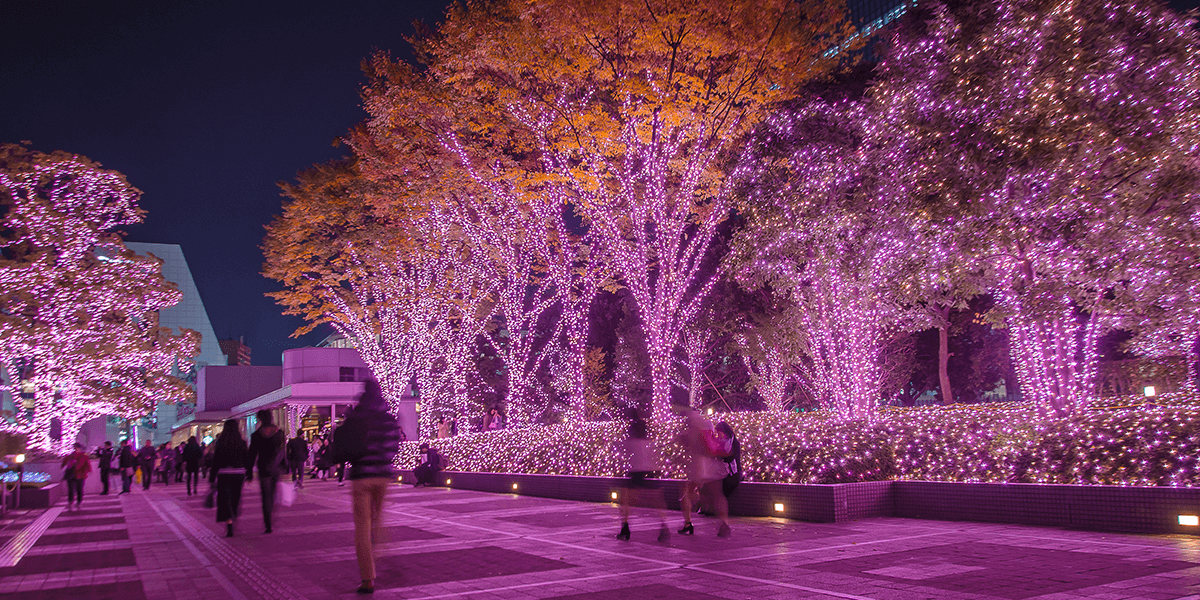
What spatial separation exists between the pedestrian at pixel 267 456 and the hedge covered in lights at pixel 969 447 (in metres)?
6.31

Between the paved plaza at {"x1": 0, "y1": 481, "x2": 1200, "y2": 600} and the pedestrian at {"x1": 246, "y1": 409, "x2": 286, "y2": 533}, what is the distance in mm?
457

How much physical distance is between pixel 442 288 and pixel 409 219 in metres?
2.71

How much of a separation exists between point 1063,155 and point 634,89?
7092 millimetres

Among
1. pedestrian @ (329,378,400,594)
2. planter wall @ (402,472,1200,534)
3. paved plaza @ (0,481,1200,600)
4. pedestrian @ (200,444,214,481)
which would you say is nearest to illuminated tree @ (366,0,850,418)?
planter wall @ (402,472,1200,534)

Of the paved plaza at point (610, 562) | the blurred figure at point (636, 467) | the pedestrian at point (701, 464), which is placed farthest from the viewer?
the pedestrian at point (701, 464)

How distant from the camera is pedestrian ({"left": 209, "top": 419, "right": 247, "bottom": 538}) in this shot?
11156 mm

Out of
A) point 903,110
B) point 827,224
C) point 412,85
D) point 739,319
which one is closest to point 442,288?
point 412,85

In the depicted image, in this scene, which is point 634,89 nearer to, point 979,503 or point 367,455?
point 979,503

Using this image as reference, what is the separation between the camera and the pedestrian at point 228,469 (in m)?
11.2

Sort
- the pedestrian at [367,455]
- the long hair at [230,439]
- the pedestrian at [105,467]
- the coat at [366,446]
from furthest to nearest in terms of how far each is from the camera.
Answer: the pedestrian at [105,467]
the long hair at [230,439]
the coat at [366,446]
the pedestrian at [367,455]

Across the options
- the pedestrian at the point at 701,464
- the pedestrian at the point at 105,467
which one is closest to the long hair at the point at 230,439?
the pedestrian at the point at 701,464

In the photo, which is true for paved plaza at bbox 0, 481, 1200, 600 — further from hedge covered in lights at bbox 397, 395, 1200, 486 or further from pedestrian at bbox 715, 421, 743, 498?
hedge covered in lights at bbox 397, 395, 1200, 486

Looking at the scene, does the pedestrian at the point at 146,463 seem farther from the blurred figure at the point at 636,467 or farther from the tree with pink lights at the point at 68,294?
the blurred figure at the point at 636,467

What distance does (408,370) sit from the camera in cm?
2561
